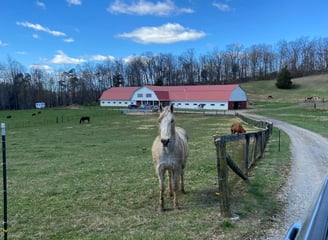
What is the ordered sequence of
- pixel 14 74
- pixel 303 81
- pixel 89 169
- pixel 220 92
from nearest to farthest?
1. pixel 89 169
2. pixel 220 92
3. pixel 303 81
4. pixel 14 74

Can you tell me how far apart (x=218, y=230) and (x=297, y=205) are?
96.7 inches

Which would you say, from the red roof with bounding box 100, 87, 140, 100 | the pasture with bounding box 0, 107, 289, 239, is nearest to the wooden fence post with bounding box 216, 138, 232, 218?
the pasture with bounding box 0, 107, 289, 239

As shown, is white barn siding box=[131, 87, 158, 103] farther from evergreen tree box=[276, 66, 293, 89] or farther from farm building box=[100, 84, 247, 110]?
evergreen tree box=[276, 66, 293, 89]

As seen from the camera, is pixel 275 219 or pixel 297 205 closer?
pixel 275 219

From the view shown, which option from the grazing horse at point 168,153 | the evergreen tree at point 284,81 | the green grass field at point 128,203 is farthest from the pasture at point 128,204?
the evergreen tree at point 284,81

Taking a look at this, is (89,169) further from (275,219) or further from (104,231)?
(275,219)

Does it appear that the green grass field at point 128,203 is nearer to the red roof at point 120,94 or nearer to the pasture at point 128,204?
the pasture at point 128,204

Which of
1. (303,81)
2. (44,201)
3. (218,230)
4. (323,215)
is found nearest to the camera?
(323,215)

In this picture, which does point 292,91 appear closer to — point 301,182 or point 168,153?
point 301,182

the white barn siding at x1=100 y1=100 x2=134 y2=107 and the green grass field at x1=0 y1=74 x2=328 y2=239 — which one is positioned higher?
the white barn siding at x1=100 y1=100 x2=134 y2=107

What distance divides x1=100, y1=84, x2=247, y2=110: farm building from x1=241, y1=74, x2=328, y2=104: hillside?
1311 cm

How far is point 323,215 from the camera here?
204 centimetres

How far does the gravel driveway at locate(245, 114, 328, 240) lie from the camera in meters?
6.05

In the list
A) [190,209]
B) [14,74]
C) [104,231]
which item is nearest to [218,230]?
[190,209]
